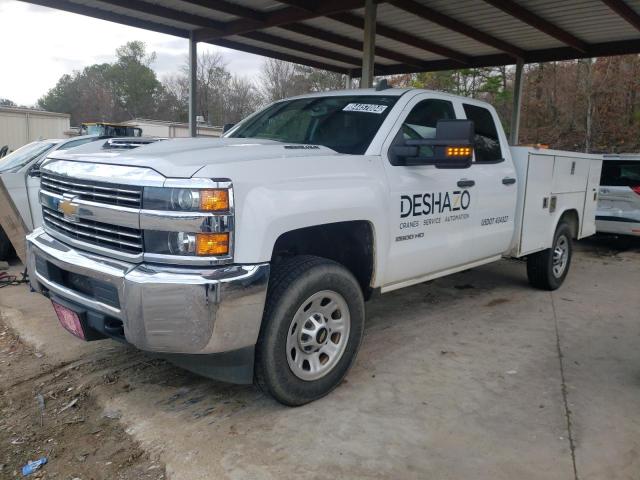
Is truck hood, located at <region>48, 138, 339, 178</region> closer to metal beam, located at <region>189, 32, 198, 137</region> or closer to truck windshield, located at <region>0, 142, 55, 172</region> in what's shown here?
truck windshield, located at <region>0, 142, 55, 172</region>

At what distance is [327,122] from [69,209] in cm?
204

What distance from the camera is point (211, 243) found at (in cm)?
273

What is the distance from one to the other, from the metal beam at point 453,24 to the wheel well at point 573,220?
457 centimetres

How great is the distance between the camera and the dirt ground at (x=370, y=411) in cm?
283

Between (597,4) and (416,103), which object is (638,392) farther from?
(597,4)

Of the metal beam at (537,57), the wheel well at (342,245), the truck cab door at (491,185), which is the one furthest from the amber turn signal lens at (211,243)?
the metal beam at (537,57)

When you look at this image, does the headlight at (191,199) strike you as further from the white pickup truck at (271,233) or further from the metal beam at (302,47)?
the metal beam at (302,47)

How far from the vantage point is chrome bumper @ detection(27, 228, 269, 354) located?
2.67 m

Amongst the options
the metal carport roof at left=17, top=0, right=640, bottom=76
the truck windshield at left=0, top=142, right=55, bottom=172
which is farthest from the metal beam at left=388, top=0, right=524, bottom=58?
the truck windshield at left=0, top=142, right=55, bottom=172

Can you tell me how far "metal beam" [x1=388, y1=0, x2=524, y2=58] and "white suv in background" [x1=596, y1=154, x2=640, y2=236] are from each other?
140 inches

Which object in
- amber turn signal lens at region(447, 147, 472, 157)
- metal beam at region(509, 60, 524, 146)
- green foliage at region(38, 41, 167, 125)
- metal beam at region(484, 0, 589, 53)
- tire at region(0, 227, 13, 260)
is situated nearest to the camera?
amber turn signal lens at region(447, 147, 472, 157)

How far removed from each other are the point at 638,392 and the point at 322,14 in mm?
7734

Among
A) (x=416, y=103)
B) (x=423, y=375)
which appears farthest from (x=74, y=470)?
(x=416, y=103)

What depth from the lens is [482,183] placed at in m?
4.76
